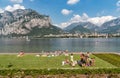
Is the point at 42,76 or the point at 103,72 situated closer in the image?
the point at 42,76

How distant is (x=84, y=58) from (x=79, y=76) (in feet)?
38.4

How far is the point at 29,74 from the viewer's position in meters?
29.2

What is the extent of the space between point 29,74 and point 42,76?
73.4 inches

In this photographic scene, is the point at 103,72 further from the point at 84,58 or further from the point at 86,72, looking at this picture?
the point at 84,58

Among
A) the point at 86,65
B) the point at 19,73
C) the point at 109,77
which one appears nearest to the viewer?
the point at 109,77

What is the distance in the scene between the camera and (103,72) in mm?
30766

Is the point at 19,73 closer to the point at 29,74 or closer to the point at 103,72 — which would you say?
the point at 29,74

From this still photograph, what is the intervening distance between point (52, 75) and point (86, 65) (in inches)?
410

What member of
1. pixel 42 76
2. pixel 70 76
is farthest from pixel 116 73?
pixel 42 76

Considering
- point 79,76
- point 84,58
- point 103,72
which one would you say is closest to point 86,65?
point 84,58

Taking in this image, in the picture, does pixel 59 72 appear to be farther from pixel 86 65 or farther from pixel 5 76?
pixel 86 65

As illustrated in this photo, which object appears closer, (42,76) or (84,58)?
(42,76)

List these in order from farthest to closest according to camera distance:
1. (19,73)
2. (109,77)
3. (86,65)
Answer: (86,65), (19,73), (109,77)

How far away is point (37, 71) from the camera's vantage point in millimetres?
30562
